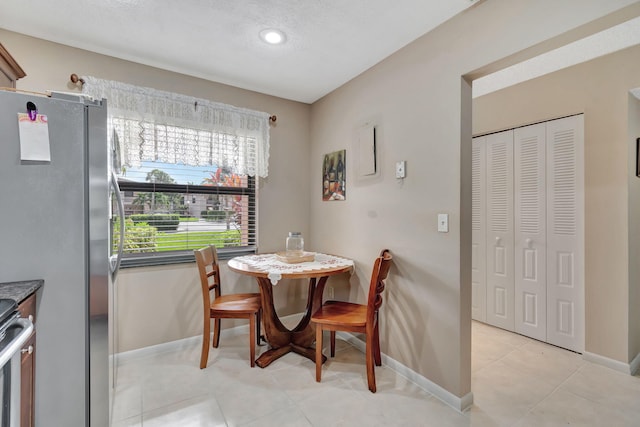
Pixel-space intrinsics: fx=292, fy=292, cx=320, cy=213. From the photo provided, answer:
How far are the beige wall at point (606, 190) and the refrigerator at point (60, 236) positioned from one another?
3292mm

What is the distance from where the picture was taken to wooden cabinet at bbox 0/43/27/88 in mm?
1607

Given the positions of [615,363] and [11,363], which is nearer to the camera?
[11,363]

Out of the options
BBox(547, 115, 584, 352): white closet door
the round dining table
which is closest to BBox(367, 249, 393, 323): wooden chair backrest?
the round dining table

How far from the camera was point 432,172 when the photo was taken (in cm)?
196

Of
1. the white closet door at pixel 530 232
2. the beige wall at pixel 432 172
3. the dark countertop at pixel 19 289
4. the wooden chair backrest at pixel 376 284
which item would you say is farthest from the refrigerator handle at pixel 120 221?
the white closet door at pixel 530 232

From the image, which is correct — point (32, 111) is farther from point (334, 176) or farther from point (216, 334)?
point (334, 176)

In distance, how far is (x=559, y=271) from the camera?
2.54 meters

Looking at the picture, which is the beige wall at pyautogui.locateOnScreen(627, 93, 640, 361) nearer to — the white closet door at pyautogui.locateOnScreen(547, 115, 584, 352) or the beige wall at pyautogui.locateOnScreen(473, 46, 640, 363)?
the beige wall at pyautogui.locateOnScreen(473, 46, 640, 363)

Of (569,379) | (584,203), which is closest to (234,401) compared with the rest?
(569,379)

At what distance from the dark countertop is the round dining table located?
1.15 metres

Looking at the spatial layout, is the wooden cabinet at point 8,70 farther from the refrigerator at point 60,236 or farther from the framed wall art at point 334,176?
the framed wall art at point 334,176

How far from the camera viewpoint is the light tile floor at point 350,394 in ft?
5.55

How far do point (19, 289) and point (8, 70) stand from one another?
1.47 metres

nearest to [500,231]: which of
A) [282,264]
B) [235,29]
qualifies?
[282,264]
